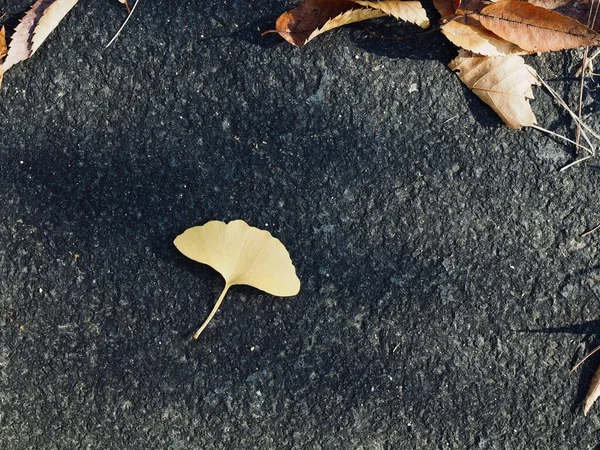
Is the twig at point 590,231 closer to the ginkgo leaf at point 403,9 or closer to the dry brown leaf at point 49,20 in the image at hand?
the ginkgo leaf at point 403,9

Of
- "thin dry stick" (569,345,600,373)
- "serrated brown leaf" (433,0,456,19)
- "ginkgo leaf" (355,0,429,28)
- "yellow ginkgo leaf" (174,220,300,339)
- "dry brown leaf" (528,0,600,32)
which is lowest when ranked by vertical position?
"thin dry stick" (569,345,600,373)

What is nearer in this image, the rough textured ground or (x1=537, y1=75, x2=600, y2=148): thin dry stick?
the rough textured ground

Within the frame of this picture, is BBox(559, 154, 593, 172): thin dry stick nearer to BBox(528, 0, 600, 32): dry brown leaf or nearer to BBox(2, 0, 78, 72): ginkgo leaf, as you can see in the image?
BBox(528, 0, 600, 32): dry brown leaf

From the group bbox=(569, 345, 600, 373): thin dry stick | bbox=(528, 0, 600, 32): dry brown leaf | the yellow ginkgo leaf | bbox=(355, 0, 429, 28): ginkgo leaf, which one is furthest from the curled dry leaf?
bbox=(569, 345, 600, 373): thin dry stick

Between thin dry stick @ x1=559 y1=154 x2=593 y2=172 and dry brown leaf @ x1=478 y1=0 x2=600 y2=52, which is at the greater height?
dry brown leaf @ x1=478 y1=0 x2=600 y2=52

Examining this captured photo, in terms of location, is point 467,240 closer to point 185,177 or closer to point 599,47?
point 599,47

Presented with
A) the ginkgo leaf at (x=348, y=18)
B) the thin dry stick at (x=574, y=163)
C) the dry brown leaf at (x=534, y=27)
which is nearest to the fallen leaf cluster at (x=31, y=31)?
the ginkgo leaf at (x=348, y=18)

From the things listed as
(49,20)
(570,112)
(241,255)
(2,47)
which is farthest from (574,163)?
(2,47)
